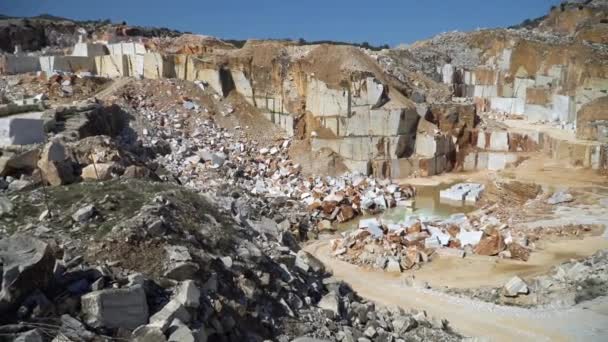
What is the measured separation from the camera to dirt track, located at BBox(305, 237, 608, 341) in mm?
9203

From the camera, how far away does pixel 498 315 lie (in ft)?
32.8

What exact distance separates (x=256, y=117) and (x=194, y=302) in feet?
58.1

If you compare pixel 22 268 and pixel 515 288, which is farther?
pixel 515 288

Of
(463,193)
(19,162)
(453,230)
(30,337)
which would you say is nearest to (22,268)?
(30,337)

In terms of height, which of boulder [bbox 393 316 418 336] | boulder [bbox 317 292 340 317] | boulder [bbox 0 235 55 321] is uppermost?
boulder [bbox 0 235 55 321]

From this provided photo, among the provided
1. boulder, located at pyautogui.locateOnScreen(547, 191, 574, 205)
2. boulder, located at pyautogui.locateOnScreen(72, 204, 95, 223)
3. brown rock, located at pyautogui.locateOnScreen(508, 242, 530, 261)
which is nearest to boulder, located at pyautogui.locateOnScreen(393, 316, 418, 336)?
boulder, located at pyautogui.locateOnScreen(72, 204, 95, 223)

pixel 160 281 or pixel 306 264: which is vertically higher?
pixel 160 281

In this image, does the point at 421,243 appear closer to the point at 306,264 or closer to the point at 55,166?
the point at 306,264

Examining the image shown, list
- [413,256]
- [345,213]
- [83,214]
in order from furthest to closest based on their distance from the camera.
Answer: [345,213], [413,256], [83,214]

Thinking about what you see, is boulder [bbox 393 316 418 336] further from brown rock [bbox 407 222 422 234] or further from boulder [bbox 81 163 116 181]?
brown rock [bbox 407 222 422 234]

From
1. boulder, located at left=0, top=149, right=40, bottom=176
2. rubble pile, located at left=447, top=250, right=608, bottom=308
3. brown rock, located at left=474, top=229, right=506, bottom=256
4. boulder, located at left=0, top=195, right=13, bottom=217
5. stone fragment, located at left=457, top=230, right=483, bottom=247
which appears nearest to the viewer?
boulder, located at left=0, top=195, right=13, bottom=217

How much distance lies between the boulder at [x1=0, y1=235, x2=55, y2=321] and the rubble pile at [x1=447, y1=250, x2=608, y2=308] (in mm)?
8140

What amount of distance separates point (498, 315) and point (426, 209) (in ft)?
28.9

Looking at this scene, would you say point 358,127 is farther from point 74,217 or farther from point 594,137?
point 74,217
